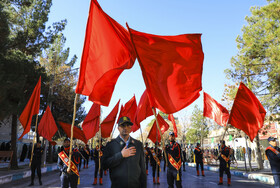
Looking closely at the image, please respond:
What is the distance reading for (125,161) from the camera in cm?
340

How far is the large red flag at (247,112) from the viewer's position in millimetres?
Result: 9445

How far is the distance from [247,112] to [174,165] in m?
3.96

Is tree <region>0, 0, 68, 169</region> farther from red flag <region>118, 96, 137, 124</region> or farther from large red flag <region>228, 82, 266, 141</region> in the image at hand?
large red flag <region>228, 82, 266, 141</region>

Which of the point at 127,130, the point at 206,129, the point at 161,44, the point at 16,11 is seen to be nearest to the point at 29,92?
the point at 16,11

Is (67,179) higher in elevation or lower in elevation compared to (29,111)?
lower

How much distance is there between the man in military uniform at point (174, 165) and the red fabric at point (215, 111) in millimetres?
4470

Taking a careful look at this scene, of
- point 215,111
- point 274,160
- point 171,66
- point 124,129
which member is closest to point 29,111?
point 171,66

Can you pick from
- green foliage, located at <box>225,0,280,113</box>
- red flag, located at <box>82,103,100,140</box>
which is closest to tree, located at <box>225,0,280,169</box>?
green foliage, located at <box>225,0,280,113</box>

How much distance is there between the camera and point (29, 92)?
20.0 metres

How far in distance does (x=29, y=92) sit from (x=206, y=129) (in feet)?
101

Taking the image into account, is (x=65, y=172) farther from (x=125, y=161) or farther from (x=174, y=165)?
(x=125, y=161)

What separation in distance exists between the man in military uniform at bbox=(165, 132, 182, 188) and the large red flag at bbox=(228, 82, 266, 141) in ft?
9.30

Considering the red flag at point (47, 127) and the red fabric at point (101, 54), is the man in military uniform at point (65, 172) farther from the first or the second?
the red flag at point (47, 127)

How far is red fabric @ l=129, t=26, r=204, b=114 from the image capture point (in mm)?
5543
